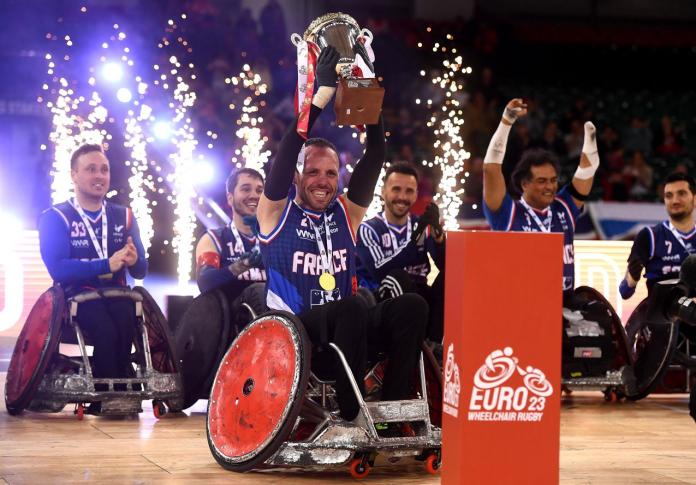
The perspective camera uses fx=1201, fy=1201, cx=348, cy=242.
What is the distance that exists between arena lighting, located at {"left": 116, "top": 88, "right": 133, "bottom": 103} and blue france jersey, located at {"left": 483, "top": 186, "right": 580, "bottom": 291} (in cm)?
568

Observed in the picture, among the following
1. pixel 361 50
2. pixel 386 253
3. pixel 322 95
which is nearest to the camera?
pixel 322 95

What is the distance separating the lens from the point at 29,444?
5500mm

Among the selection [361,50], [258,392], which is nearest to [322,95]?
[361,50]

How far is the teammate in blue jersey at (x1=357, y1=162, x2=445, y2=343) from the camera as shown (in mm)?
7043

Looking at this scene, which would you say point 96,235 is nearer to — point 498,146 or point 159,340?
point 159,340

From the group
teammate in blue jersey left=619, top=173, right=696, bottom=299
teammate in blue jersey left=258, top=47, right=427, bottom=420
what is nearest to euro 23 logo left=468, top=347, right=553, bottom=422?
teammate in blue jersey left=258, top=47, right=427, bottom=420

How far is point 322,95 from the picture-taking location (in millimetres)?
4945

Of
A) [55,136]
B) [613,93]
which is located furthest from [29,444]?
[613,93]

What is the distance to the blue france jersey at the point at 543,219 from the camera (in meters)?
7.50

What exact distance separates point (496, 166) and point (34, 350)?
2.91 m

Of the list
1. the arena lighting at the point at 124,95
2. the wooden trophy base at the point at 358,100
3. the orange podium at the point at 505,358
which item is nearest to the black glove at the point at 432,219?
the wooden trophy base at the point at 358,100

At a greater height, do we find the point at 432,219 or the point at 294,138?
the point at 294,138

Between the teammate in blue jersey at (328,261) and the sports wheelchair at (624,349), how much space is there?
2653 millimetres

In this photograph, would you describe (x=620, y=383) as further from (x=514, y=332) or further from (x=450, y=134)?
(x=450, y=134)
